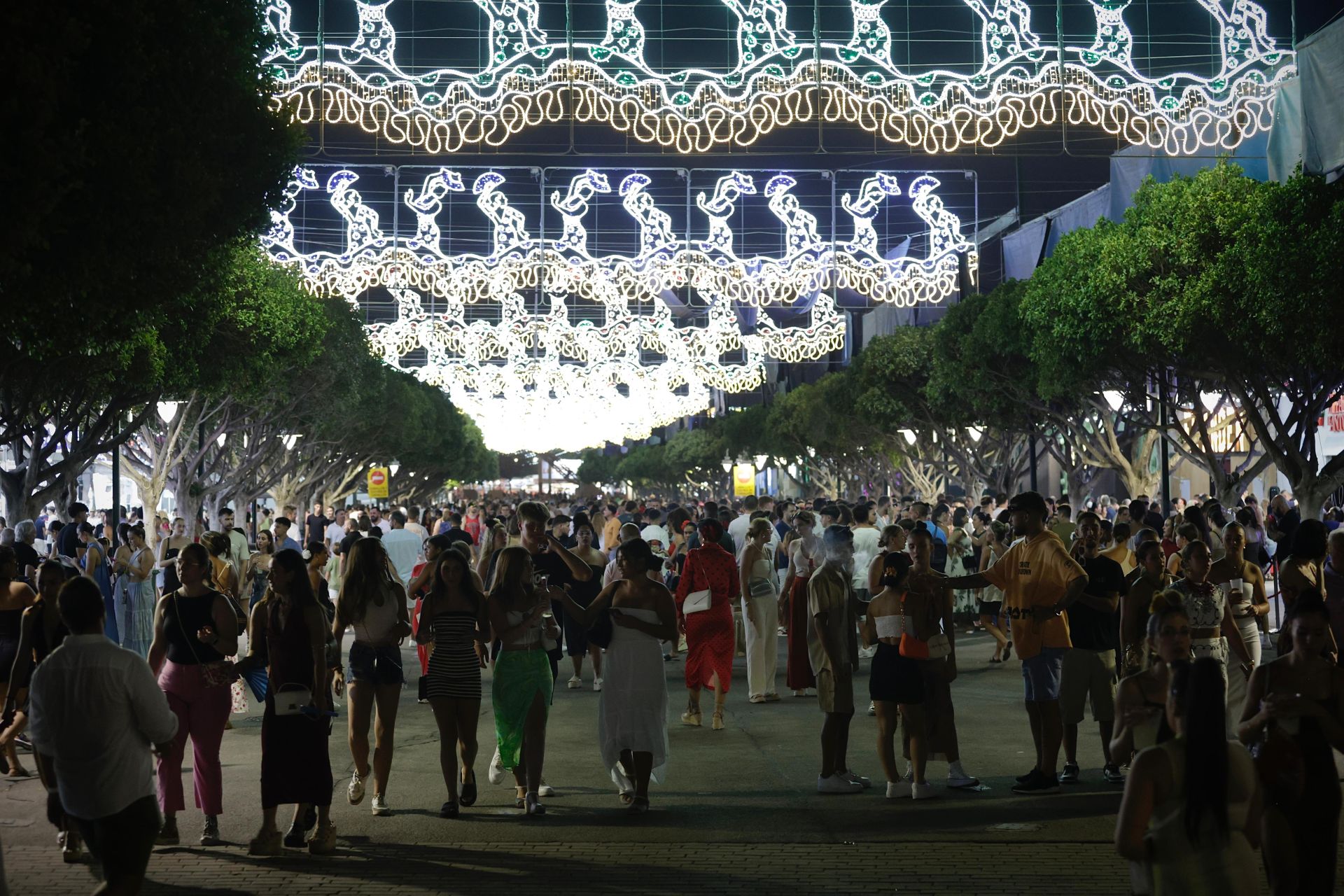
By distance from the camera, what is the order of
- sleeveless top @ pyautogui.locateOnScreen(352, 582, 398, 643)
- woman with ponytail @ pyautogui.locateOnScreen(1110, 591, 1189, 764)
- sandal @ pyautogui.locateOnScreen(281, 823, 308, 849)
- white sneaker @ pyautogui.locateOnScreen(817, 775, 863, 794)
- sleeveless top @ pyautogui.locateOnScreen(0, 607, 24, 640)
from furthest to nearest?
sleeveless top @ pyautogui.locateOnScreen(0, 607, 24, 640) < white sneaker @ pyautogui.locateOnScreen(817, 775, 863, 794) < sleeveless top @ pyautogui.locateOnScreen(352, 582, 398, 643) < sandal @ pyautogui.locateOnScreen(281, 823, 308, 849) < woman with ponytail @ pyautogui.locateOnScreen(1110, 591, 1189, 764)

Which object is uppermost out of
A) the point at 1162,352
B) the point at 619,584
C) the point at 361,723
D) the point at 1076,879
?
the point at 1162,352

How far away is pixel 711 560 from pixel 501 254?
1103 cm

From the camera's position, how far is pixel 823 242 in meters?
22.4

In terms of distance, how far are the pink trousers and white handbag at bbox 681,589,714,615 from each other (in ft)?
16.1

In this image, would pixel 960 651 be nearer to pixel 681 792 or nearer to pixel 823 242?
pixel 823 242

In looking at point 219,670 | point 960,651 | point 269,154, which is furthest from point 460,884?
point 960,651

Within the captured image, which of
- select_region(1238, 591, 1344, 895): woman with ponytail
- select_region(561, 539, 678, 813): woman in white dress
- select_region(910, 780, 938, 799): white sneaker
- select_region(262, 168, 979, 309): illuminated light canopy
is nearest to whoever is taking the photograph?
select_region(1238, 591, 1344, 895): woman with ponytail

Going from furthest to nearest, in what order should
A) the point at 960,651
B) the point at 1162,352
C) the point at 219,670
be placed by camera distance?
the point at 1162,352
the point at 960,651
the point at 219,670

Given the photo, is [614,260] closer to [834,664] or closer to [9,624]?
[9,624]

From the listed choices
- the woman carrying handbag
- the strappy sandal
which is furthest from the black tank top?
the strappy sandal

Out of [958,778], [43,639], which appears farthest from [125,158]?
[958,778]

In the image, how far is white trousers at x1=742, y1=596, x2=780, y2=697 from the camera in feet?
45.9

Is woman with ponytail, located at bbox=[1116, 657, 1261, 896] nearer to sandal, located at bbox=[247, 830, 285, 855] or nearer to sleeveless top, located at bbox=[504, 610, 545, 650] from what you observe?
sandal, located at bbox=[247, 830, 285, 855]

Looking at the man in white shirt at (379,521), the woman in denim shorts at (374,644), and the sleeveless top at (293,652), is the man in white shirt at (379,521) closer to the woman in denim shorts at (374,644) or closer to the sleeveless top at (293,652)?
the woman in denim shorts at (374,644)
